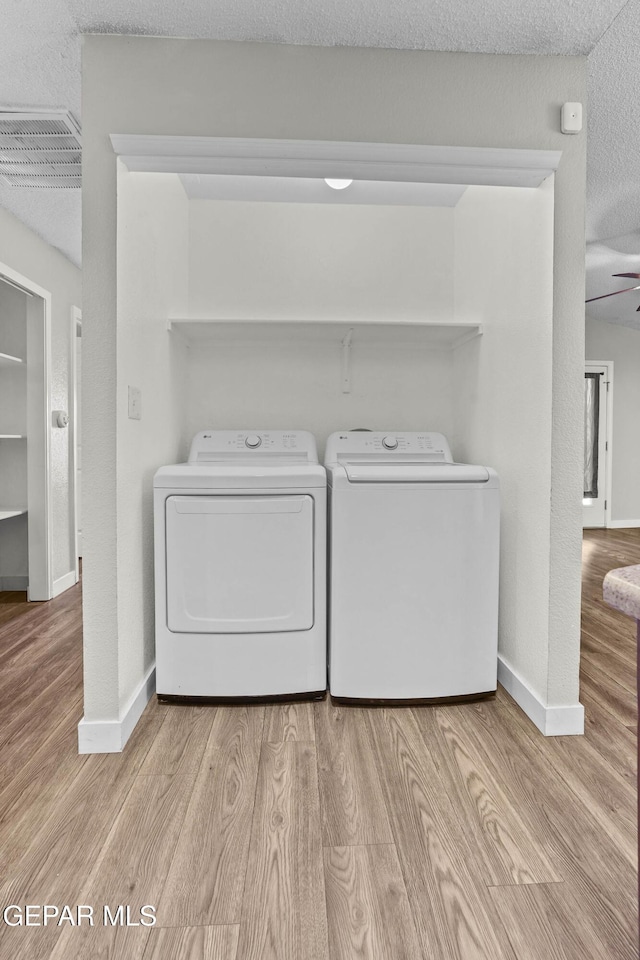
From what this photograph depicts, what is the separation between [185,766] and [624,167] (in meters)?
3.09

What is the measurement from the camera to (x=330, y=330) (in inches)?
92.3

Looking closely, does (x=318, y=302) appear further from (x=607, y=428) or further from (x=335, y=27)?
(x=607, y=428)

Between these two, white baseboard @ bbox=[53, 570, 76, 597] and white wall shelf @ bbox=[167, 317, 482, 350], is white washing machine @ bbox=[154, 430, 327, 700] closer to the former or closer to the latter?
white wall shelf @ bbox=[167, 317, 482, 350]

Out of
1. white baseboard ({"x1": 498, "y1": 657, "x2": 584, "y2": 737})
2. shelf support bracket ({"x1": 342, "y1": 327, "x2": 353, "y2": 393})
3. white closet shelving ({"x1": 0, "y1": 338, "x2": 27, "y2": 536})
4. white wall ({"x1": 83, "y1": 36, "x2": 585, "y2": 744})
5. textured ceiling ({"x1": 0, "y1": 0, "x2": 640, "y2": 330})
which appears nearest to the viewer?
textured ceiling ({"x1": 0, "y1": 0, "x2": 640, "y2": 330})

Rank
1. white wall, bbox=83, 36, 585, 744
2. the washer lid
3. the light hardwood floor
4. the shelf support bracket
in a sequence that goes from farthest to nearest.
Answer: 1. the shelf support bracket
2. the washer lid
3. white wall, bbox=83, 36, 585, 744
4. the light hardwood floor

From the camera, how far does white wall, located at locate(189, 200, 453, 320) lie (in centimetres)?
258

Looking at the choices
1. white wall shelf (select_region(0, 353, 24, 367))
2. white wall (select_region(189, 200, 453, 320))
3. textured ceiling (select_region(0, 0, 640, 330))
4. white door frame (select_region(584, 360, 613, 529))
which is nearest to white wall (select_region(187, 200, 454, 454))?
white wall (select_region(189, 200, 453, 320))

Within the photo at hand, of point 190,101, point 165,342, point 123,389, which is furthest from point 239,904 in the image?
point 190,101

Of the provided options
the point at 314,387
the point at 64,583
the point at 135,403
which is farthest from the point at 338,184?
the point at 64,583

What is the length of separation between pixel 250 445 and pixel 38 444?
166 centimetres

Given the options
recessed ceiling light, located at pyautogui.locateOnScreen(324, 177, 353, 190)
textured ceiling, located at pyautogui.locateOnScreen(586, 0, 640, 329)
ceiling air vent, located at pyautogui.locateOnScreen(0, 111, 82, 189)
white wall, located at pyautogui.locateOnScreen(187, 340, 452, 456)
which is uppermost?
textured ceiling, located at pyautogui.locateOnScreen(586, 0, 640, 329)

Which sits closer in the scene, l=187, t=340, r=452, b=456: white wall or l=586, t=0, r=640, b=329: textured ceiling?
l=586, t=0, r=640, b=329: textured ceiling

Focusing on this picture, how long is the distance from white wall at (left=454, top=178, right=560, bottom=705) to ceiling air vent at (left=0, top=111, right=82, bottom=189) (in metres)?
1.73

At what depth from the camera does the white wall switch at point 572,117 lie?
168 cm
